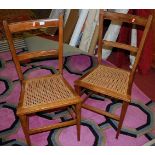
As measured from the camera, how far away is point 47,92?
6.14 feet

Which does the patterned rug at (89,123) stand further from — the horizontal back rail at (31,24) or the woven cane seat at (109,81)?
the horizontal back rail at (31,24)

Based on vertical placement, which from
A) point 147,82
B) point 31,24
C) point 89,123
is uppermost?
point 31,24

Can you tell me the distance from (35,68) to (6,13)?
1487mm

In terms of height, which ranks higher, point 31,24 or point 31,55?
point 31,24

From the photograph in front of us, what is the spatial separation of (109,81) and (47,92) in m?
0.57

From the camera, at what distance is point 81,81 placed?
1994mm

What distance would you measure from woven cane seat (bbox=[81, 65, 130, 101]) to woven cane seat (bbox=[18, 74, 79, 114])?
0.72 ft

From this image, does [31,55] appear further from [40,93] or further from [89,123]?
[89,123]

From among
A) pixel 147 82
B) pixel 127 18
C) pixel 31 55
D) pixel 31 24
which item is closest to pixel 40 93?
pixel 31 55

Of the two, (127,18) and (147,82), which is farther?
(147,82)

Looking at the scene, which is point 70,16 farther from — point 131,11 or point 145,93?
point 145,93

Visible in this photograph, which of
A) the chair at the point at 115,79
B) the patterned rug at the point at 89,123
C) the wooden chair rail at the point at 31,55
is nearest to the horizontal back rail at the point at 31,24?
the wooden chair rail at the point at 31,55

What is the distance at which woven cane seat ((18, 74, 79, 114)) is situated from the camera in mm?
1760

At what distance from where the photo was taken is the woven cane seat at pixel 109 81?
6.19ft
